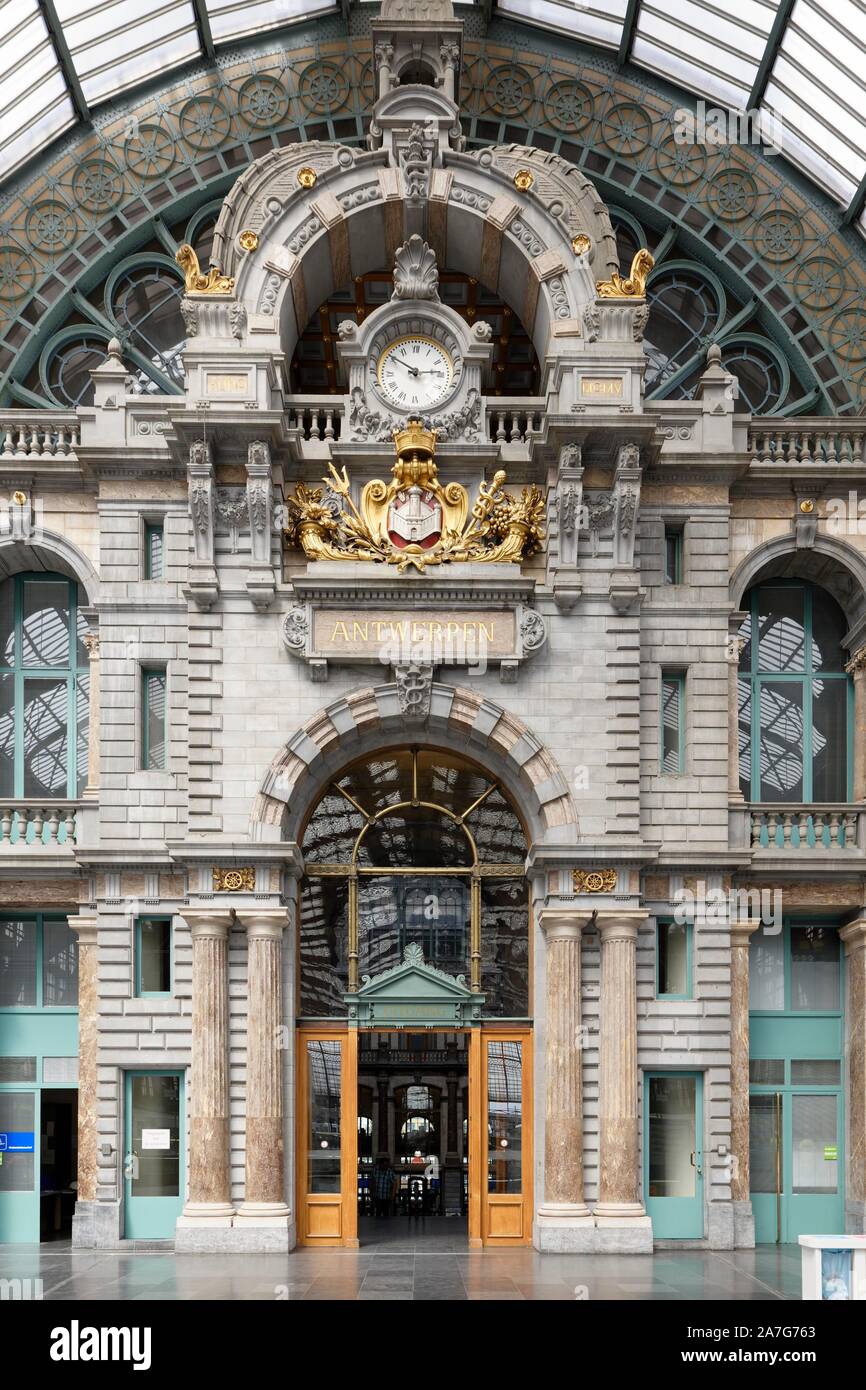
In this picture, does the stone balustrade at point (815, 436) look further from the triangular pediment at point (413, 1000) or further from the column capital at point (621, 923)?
the triangular pediment at point (413, 1000)

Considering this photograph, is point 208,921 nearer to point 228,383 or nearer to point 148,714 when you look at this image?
point 148,714

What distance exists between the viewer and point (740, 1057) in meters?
27.9

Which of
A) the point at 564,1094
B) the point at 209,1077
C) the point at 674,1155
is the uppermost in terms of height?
the point at 209,1077

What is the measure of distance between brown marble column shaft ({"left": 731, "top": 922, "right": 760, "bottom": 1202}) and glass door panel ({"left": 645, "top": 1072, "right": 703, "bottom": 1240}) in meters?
0.63

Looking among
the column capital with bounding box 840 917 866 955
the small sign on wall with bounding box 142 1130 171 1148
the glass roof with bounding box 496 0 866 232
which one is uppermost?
the glass roof with bounding box 496 0 866 232

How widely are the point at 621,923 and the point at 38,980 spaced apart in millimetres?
11061

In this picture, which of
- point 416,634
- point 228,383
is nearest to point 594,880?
point 416,634

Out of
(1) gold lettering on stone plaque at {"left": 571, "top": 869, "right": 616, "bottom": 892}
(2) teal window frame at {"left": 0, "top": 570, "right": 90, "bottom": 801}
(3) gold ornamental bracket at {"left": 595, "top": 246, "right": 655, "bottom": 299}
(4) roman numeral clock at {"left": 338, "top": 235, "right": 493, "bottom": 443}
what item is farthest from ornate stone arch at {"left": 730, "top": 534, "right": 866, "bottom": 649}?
(2) teal window frame at {"left": 0, "top": 570, "right": 90, "bottom": 801}

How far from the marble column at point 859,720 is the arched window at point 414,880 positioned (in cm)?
654

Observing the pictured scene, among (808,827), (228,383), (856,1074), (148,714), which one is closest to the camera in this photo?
(228,383)

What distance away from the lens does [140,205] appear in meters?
31.8

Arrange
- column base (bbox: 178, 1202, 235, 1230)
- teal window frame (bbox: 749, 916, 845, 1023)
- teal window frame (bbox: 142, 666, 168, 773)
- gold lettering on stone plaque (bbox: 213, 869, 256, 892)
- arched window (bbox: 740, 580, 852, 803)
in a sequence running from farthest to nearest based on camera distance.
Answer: arched window (bbox: 740, 580, 852, 803) → teal window frame (bbox: 749, 916, 845, 1023) → teal window frame (bbox: 142, 666, 168, 773) → gold lettering on stone plaque (bbox: 213, 869, 256, 892) → column base (bbox: 178, 1202, 235, 1230)

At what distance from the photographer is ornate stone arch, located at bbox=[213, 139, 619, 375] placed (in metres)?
28.3

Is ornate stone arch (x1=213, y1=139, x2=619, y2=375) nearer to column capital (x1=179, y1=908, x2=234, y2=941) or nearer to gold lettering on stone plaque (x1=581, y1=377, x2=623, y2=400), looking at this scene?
gold lettering on stone plaque (x1=581, y1=377, x2=623, y2=400)
